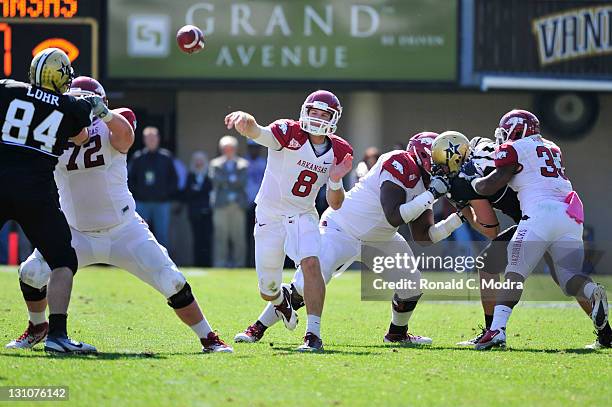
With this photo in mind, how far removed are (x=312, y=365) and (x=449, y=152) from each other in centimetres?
233

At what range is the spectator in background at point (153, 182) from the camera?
17188 mm

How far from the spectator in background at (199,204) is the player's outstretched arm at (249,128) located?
30.5 feet

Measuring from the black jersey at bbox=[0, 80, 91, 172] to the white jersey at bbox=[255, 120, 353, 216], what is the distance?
1.64m

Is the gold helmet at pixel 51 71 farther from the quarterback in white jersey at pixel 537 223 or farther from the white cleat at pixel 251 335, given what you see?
the quarterback in white jersey at pixel 537 223

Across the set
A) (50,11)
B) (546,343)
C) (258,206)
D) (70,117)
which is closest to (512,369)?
(546,343)

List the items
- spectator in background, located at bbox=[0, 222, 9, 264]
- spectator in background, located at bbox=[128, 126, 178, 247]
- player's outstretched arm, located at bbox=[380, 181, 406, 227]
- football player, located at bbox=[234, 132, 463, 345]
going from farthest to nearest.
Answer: spectator in background, located at bbox=[0, 222, 9, 264] < spectator in background, located at bbox=[128, 126, 178, 247] < football player, located at bbox=[234, 132, 463, 345] < player's outstretched arm, located at bbox=[380, 181, 406, 227]

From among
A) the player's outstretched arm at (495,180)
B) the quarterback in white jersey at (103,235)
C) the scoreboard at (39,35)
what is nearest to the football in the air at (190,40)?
the quarterback in white jersey at (103,235)

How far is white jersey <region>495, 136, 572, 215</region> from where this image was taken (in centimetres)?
896

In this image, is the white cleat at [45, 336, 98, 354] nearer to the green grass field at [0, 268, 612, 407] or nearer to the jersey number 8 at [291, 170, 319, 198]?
the green grass field at [0, 268, 612, 407]

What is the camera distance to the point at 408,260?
30.7 ft

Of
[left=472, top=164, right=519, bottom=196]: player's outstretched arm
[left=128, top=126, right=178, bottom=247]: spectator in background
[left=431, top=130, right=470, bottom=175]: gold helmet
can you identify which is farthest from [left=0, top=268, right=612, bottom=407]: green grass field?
[left=128, top=126, right=178, bottom=247]: spectator in background

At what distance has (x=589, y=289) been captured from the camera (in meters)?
8.78

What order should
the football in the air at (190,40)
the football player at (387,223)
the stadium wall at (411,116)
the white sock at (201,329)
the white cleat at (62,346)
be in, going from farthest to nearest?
the stadium wall at (411,116) → the football in the air at (190,40) → the football player at (387,223) → the white sock at (201,329) → the white cleat at (62,346)

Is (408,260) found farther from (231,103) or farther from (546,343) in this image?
(231,103)
